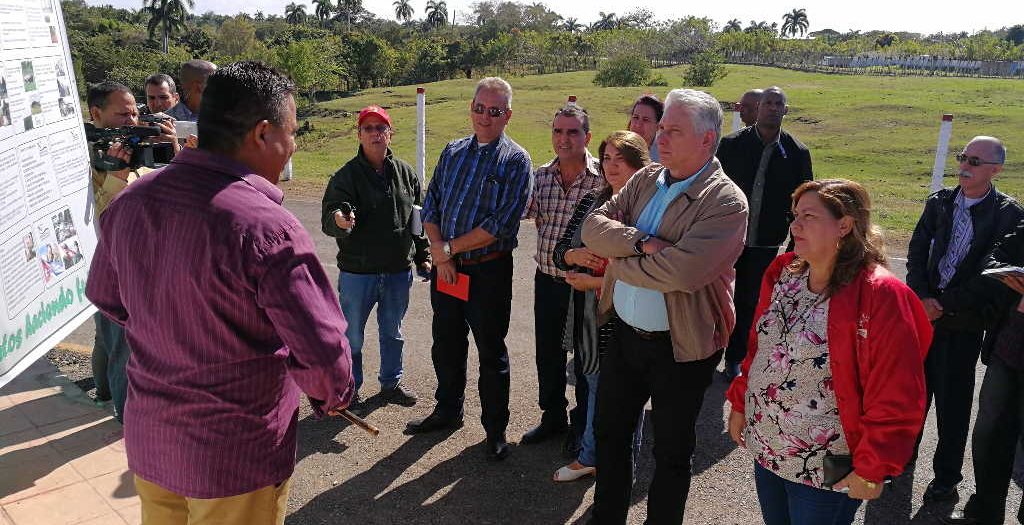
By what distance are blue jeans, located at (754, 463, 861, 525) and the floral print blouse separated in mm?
58

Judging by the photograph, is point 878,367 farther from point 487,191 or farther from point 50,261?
point 50,261

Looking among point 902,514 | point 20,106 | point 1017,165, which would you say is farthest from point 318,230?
point 1017,165

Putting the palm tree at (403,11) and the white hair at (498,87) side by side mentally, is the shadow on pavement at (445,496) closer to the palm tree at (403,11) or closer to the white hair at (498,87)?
the white hair at (498,87)

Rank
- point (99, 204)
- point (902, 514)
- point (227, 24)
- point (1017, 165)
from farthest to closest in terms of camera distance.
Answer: point (227, 24) < point (1017, 165) < point (99, 204) < point (902, 514)

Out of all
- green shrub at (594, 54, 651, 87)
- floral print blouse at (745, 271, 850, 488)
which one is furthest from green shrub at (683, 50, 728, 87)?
floral print blouse at (745, 271, 850, 488)

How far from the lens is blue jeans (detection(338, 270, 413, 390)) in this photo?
4.75m

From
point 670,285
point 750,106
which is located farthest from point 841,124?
point 670,285

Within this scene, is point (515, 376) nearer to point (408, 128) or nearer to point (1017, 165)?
point (1017, 165)

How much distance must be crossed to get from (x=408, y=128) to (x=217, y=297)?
25498mm

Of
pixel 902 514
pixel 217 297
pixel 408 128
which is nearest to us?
pixel 217 297

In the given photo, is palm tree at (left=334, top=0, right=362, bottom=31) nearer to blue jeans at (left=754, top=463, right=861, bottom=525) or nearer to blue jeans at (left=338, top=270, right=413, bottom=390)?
blue jeans at (left=338, top=270, right=413, bottom=390)

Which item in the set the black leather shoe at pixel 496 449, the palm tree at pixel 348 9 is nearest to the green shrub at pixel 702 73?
the black leather shoe at pixel 496 449

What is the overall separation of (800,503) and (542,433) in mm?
2097

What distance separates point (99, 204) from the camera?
404 centimetres
